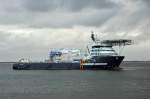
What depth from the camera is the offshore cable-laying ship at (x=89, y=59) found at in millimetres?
164625

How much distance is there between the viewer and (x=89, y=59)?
553 ft

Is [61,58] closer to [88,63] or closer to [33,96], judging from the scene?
[88,63]

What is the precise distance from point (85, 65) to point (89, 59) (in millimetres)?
3579

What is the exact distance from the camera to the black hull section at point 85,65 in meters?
164

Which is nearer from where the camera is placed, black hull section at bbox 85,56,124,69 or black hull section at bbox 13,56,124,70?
black hull section at bbox 85,56,124,69

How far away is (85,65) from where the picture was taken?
561ft

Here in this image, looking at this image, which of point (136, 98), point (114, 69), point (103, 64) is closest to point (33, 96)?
point (136, 98)

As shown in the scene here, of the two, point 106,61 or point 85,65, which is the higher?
point 106,61

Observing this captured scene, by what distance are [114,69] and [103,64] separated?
12.5 meters

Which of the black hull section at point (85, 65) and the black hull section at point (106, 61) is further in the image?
the black hull section at point (85, 65)

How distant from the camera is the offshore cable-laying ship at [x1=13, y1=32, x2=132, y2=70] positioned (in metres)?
165

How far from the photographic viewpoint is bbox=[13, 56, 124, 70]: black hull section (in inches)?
6462

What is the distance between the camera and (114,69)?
17588 centimetres

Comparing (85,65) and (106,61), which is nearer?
(106,61)
